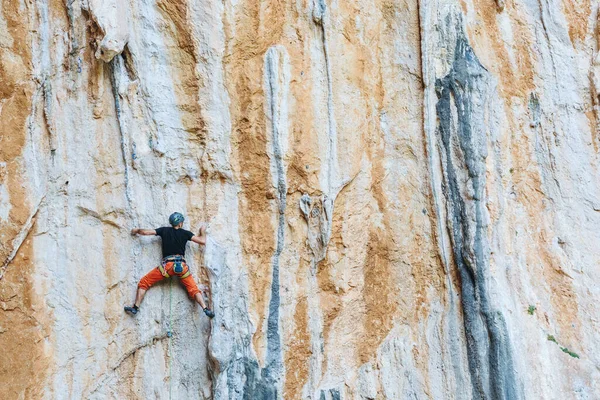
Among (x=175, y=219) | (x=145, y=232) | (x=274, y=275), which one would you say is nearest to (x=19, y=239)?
(x=145, y=232)

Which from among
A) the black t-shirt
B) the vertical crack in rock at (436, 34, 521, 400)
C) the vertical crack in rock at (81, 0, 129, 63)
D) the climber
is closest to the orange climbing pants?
the climber

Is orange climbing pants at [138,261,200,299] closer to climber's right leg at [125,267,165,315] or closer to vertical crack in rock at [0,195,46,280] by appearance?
climber's right leg at [125,267,165,315]

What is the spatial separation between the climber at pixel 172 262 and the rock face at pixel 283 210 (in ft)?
0.57

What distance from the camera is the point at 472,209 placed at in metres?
7.25

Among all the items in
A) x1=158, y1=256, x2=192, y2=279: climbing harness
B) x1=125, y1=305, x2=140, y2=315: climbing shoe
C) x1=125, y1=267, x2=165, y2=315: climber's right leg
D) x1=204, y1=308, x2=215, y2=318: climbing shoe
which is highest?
x1=158, y1=256, x2=192, y2=279: climbing harness

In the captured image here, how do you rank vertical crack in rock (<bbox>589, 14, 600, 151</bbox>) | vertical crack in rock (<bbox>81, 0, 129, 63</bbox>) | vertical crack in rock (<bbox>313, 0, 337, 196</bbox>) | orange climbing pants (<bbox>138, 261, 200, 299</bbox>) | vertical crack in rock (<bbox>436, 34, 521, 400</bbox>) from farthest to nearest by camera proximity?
vertical crack in rock (<bbox>589, 14, 600, 151</bbox>), vertical crack in rock (<bbox>313, 0, 337, 196</bbox>), vertical crack in rock (<bbox>436, 34, 521, 400</bbox>), orange climbing pants (<bbox>138, 261, 200, 299</bbox>), vertical crack in rock (<bbox>81, 0, 129, 63</bbox>)

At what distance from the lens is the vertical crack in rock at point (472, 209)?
22.7ft

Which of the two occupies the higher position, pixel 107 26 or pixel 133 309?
pixel 107 26

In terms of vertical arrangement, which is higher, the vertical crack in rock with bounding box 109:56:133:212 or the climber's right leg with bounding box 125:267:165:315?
the vertical crack in rock with bounding box 109:56:133:212

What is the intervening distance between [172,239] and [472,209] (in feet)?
11.6

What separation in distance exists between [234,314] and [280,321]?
554mm

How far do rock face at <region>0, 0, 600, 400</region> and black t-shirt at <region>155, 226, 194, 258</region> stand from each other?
0.28 metres

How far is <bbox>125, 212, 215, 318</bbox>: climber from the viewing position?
678 centimetres

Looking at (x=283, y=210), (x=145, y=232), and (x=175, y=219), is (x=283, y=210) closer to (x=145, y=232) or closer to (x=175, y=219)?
(x=175, y=219)
